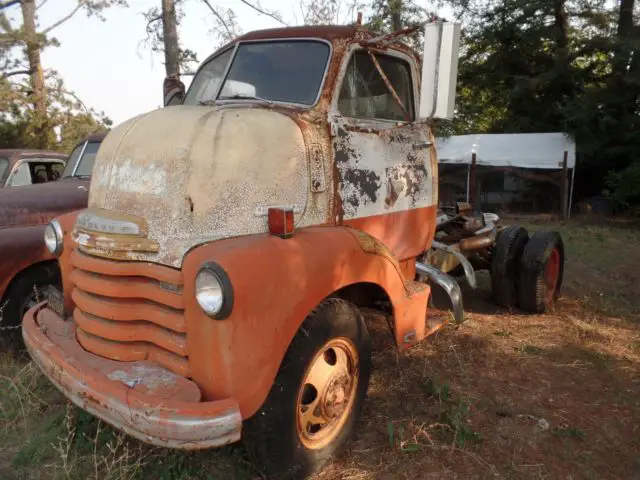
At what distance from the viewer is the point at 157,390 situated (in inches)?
88.2

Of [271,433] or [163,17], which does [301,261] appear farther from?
[163,17]

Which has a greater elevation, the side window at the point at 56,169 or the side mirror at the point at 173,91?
the side mirror at the point at 173,91

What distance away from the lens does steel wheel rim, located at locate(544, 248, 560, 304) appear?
5.49 meters

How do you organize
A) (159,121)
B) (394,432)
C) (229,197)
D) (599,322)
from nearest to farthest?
1. (229,197)
2. (159,121)
3. (394,432)
4. (599,322)

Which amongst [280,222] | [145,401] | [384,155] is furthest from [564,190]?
[145,401]

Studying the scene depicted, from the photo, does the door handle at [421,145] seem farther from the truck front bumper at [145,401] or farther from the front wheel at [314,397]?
the truck front bumper at [145,401]

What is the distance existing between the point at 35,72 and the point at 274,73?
1434 cm

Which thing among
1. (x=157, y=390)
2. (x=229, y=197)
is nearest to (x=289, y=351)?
(x=157, y=390)

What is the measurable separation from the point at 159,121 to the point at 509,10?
1682 centimetres

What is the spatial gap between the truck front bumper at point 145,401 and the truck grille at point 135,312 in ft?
0.21

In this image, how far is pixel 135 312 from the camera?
2.48 metres

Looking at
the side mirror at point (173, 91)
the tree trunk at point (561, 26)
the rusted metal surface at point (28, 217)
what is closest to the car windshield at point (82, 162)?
the rusted metal surface at point (28, 217)

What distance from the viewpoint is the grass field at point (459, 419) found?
2.80m

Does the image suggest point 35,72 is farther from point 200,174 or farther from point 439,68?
point 439,68
